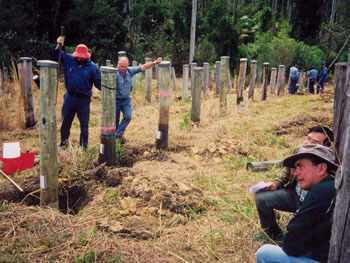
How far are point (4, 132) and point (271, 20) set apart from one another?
891 inches

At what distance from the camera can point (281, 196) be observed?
3.47 m

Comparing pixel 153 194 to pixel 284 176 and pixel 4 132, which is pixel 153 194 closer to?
pixel 284 176

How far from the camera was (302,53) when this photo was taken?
21016 millimetres

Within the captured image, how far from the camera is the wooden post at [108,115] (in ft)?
16.1

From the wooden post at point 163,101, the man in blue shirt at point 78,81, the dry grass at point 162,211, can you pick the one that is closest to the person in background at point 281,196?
the dry grass at point 162,211

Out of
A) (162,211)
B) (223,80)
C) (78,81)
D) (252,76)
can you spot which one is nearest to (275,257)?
(162,211)

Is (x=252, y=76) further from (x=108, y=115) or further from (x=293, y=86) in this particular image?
(x=108, y=115)

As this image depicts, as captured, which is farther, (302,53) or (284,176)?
(302,53)

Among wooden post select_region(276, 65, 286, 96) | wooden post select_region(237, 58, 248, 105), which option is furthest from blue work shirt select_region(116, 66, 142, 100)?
wooden post select_region(276, 65, 286, 96)

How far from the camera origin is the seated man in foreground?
2.38 metres

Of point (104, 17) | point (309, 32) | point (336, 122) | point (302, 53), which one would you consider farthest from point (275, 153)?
point (309, 32)

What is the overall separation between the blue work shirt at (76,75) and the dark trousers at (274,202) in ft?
12.0

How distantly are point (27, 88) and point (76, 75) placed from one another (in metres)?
2.12

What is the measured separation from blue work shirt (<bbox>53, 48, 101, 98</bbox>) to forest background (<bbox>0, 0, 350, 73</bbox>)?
9942 millimetres
